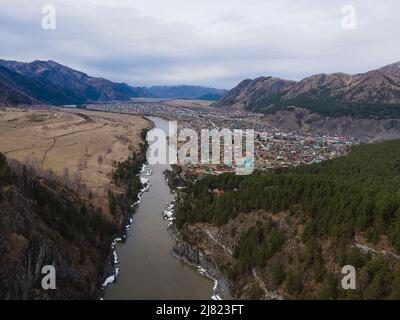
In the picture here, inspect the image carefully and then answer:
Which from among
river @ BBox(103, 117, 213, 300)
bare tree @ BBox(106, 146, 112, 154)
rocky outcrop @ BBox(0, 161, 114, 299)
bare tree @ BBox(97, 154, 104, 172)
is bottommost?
river @ BBox(103, 117, 213, 300)

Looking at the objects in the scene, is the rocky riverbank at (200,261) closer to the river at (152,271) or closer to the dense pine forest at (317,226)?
the river at (152,271)

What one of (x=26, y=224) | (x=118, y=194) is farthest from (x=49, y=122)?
(x=26, y=224)

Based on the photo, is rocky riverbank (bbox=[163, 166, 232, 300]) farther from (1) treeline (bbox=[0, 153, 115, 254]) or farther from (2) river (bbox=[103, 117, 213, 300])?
(1) treeline (bbox=[0, 153, 115, 254])

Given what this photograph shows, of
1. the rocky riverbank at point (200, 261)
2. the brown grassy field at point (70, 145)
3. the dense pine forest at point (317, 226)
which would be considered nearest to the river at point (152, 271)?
the rocky riverbank at point (200, 261)

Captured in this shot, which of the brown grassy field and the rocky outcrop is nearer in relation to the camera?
the rocky outcrop

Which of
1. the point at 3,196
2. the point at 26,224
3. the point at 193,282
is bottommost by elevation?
the point at 193,282

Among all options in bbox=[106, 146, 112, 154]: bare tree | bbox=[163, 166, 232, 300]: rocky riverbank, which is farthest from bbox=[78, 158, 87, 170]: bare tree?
bbox=[163, 166, 232, 300]: rocky riverbank

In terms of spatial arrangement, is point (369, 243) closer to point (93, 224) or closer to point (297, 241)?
point (297, 241)
